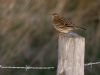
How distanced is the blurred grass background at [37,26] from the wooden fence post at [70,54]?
17.7ft

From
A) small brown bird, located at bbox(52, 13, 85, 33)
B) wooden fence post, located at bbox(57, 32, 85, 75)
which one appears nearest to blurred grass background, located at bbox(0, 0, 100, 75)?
small brown bird, located at bbox(52, 13, 85, 33)

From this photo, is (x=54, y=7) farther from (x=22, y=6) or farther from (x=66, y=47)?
(x=66, y=47)

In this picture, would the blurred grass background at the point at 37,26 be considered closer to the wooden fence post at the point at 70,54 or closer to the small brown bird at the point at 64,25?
the small brown bird at the point at 64,25

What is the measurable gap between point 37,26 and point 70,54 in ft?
19.0

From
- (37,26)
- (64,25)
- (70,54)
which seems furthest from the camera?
(37,26)

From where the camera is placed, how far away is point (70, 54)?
4621mm

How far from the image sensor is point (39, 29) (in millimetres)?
10391

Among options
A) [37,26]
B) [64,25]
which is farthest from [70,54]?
[37,26]

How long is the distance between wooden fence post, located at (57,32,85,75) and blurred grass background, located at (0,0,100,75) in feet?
17.7

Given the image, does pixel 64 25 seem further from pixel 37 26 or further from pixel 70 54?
pixel 37 26

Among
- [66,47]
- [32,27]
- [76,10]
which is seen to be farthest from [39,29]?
[66,47]

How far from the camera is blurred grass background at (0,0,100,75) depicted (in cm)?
1016

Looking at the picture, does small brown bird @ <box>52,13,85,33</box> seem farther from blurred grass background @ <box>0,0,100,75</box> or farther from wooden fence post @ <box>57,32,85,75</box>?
blurred grass background @ <box>0,0,100,75</box>

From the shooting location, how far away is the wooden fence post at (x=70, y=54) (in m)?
4.61
